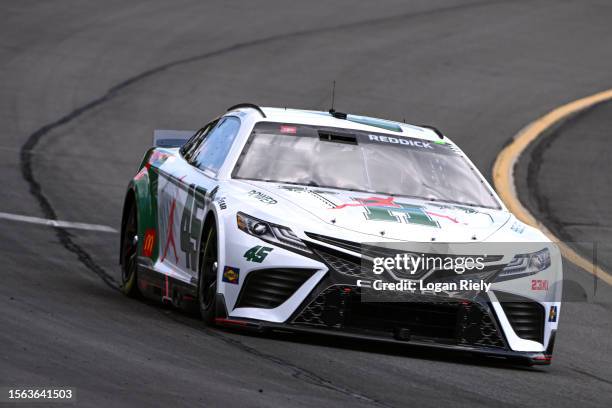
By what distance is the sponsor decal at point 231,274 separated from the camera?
8281mm

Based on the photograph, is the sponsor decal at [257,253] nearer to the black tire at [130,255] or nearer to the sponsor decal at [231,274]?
the sponsor decal at [231,274]

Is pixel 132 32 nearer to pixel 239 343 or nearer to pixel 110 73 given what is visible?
pixel 110 73

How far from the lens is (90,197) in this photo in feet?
49.3

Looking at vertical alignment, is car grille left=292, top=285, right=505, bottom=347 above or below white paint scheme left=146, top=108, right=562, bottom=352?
below

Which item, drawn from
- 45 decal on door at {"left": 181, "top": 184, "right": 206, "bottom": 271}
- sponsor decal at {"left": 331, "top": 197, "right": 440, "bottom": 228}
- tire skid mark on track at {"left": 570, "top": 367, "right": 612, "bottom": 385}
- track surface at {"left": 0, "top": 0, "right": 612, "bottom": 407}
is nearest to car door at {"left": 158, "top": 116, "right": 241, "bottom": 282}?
45 decal on door at {"left": 181, "top": 184, "right": 206, "bottom": 271}

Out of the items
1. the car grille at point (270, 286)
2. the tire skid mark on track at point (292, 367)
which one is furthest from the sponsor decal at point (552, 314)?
the tire skid mark on track at point (292, 367)

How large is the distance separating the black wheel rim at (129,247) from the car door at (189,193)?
594mm

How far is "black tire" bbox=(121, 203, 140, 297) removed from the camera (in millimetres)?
10508

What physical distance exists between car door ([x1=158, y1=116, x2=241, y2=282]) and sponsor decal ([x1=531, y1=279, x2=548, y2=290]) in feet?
6.60

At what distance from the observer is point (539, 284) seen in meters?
8.59

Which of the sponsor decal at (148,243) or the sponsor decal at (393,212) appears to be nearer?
the sponsor decal at (393,212)

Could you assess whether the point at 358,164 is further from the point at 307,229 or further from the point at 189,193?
the point at 307,229

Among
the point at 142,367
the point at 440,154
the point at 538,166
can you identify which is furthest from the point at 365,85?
the point at 142,367

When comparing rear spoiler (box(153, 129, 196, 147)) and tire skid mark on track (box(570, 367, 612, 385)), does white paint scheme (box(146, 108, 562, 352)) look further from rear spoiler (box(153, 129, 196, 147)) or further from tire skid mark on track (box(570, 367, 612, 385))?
rear spoiler (box(153, 129, 196, 147))
